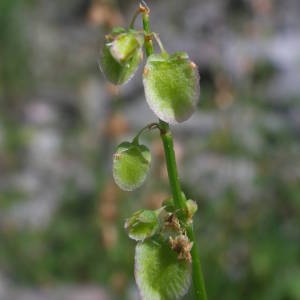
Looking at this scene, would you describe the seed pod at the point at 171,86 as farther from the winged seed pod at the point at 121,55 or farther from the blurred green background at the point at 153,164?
the blurred green background at the point at 153,164

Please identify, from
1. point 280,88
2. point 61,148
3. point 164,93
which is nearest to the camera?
point 164,93

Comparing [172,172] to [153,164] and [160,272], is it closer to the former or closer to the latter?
[160,272]

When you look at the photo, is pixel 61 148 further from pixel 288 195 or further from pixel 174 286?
pixel 174 286

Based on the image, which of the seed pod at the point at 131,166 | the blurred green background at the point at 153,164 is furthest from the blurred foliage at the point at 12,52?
the seed pod at the point at 131,166

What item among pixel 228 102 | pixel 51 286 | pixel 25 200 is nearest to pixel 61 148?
pixel 25 200

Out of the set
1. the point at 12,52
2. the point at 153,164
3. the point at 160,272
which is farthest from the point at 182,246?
the point at 12,52

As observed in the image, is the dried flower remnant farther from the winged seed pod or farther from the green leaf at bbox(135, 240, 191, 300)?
the winged seed pod

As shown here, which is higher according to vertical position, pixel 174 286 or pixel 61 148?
pixel 61 148
